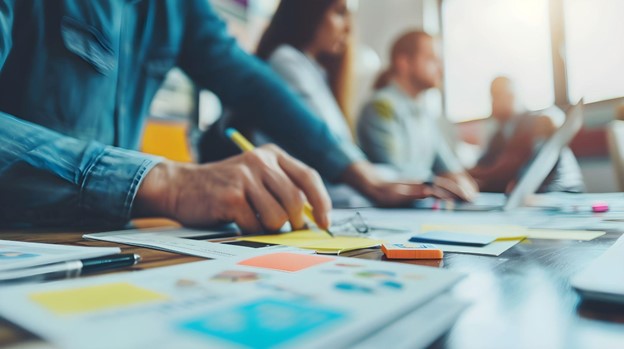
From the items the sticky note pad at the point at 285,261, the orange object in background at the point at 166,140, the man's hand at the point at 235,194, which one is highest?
the orange object in background at the point at 166,140

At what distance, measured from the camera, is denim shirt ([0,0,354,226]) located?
0.47 metres

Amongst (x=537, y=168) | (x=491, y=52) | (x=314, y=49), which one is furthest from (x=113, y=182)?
(x=491, y=52)

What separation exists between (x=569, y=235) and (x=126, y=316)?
0.43m

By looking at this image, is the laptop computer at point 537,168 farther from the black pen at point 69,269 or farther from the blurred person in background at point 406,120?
the blurred person in background at point 406,120

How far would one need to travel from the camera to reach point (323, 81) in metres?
1.68

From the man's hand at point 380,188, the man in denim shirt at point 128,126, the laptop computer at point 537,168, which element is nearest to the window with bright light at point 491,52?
the laptop computer at point 537,168

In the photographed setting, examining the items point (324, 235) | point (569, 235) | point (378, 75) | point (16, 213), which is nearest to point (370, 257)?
point (324, 235)

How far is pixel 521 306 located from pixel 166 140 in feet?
4.91

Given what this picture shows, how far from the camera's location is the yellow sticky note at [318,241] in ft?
1.14

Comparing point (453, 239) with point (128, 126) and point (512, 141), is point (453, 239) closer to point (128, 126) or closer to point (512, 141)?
point (128, 126)

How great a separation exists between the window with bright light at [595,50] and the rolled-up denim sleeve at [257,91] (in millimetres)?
2015

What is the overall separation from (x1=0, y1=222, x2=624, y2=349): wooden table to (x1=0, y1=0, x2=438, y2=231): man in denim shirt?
6.1 inches

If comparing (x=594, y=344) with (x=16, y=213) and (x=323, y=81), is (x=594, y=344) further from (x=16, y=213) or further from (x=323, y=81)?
(x=323, y=81)


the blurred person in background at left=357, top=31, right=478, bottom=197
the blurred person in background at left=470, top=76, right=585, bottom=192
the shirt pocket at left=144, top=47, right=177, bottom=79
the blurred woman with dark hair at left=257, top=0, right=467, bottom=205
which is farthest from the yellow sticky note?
the blurred person in background at left=357, top=31, right=478, bottom=197
